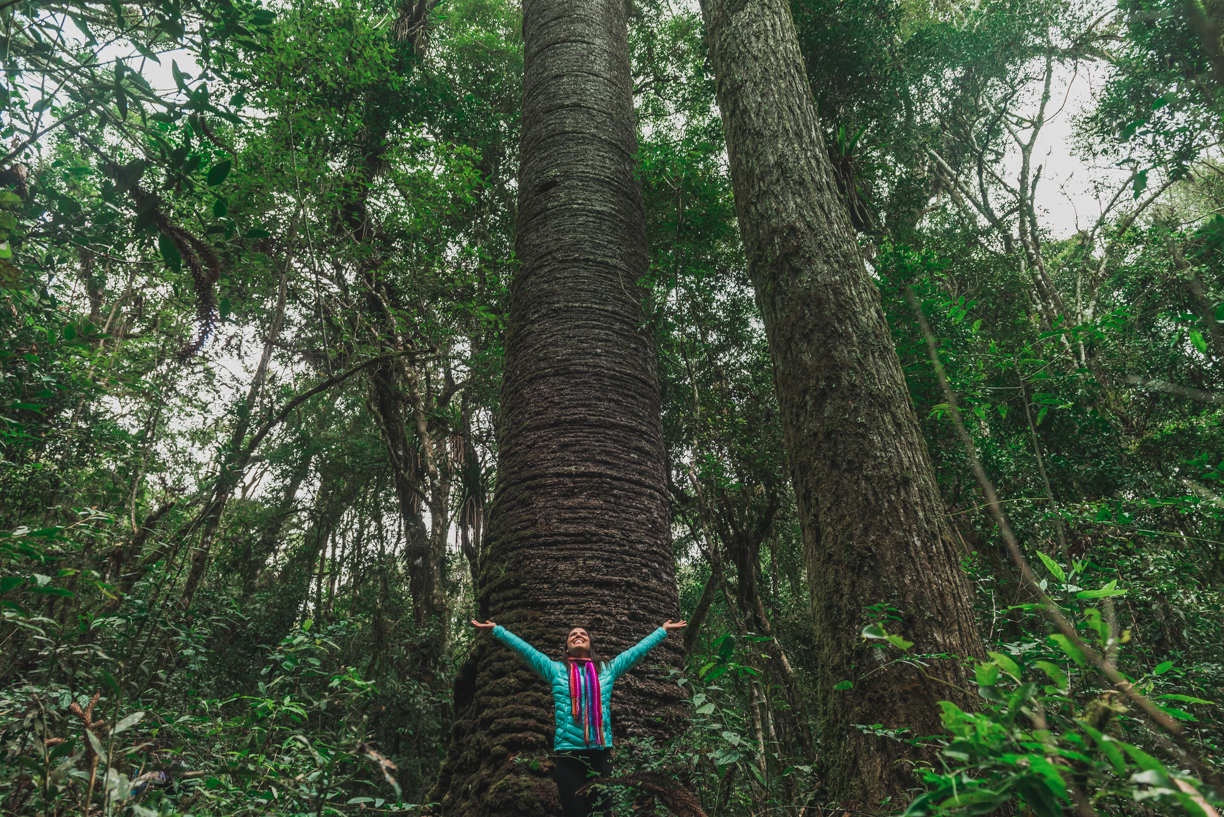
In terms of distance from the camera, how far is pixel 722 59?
3168 mm

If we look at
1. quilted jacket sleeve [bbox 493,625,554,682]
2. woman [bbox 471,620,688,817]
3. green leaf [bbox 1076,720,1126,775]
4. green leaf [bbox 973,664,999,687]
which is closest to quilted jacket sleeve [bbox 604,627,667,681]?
woman [bbox 471,620,688,817]

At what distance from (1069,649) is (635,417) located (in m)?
2.71

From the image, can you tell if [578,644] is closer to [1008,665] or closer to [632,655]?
[632,655]

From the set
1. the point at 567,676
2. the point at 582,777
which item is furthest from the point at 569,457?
the point at 582,777

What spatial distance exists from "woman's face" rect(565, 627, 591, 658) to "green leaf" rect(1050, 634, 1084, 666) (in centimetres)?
187

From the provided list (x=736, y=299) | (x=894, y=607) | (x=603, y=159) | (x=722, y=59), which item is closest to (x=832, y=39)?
(x=736, y=299)

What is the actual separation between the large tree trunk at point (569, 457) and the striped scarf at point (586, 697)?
0.64 ft

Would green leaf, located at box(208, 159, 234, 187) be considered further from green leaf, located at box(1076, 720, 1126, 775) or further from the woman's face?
green leaf, located at box(1076, 720, 1126, 775)

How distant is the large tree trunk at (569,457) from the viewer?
2490 millimetres

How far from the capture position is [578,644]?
244 centimetres

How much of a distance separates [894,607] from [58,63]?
2.95 m

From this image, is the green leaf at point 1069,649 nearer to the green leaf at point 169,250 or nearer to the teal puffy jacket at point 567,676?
the teal puffy jacket at point 567,676

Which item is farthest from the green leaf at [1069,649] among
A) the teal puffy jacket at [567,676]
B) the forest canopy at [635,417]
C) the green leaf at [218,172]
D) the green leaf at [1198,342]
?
the green leaf at [218,172]

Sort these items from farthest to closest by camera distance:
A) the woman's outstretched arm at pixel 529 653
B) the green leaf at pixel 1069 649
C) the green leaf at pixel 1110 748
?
1. the woman's outstretched arm at pixel 529 653
2. the green leaf at pixel 1069 649
3. the green leaf at pixel 1110 748
